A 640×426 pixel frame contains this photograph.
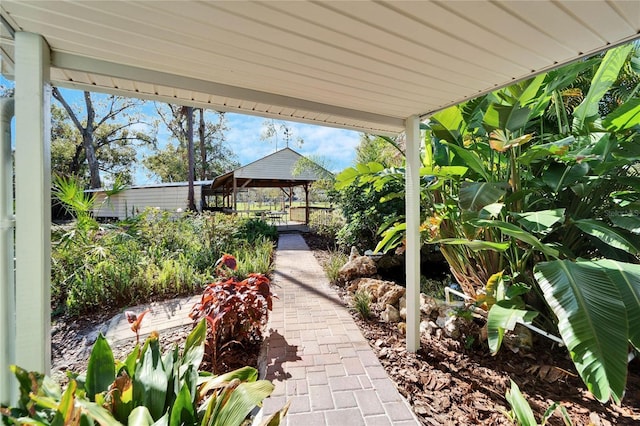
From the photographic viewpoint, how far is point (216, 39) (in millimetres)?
1396

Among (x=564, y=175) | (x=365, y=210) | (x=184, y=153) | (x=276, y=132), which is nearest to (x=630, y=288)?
(x=564, y=175)

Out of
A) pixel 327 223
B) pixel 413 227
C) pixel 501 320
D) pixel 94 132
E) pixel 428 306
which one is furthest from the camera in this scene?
pixel 94 132

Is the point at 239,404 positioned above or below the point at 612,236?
below

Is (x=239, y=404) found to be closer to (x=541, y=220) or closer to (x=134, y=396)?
(x=134, y=396)

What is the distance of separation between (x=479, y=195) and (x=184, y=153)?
80.9 feet

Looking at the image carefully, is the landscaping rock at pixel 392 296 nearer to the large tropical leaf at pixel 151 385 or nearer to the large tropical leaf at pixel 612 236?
the large tropical leaf at pixel 612 236

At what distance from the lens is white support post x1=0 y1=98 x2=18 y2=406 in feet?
4.41

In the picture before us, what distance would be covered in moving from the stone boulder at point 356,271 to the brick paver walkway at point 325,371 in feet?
3.24

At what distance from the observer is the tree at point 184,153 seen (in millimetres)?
20375

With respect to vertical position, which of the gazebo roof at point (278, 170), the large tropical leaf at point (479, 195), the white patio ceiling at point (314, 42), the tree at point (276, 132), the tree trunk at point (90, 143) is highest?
the tree at point (276, 132)

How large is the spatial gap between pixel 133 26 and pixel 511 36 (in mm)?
1954

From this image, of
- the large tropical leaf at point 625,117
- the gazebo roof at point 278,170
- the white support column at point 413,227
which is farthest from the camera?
the gazebo roof at point 278,170

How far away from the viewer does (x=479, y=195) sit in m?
2.28

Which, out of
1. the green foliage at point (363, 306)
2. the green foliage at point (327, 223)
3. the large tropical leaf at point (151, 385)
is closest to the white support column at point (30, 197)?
the large tropical leaf at point (151, 385)
